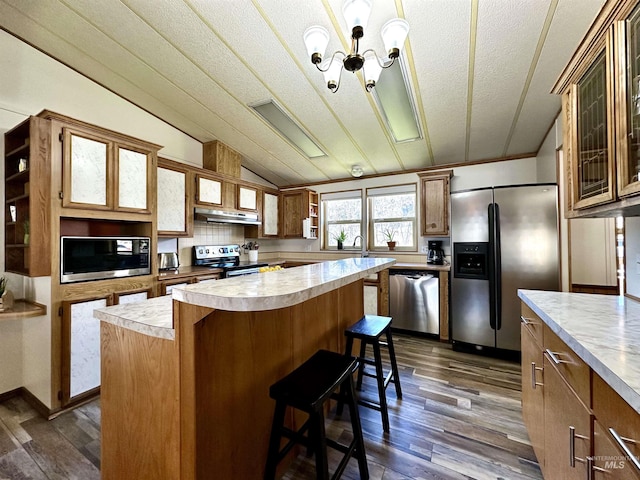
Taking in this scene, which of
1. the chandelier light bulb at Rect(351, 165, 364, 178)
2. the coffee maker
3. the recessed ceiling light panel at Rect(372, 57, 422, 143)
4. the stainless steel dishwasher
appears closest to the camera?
the recessed ceiling light panel at Rect(372, 57, 422, 143)

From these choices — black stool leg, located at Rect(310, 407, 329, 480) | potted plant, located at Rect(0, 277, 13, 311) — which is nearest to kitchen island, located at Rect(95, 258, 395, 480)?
black stool leg, located at Rect(310, 407, 329, 480)

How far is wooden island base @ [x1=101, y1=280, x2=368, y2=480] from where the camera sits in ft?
3.31

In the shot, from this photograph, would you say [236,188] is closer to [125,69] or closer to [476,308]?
[125,69]

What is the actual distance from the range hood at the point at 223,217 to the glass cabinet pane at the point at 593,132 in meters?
3.56

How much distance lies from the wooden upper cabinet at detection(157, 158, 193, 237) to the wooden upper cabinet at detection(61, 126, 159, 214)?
45cm

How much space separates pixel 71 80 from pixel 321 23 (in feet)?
8.10

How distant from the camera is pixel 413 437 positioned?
1.79m

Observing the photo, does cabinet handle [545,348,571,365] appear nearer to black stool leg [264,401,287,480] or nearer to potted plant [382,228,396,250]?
black stool leg [264,401,287,480]

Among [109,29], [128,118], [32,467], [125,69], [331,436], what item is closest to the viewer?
[32,467]

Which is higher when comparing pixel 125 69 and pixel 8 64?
pixel 125 69

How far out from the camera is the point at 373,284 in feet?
12.8

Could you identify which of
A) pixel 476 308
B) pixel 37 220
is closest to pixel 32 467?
pixel 37 220

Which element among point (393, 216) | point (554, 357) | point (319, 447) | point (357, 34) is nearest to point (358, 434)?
point (319, 447)

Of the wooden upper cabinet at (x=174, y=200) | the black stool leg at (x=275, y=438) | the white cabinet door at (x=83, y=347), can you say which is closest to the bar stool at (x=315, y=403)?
the black stool leg at (x=275, y=438)
